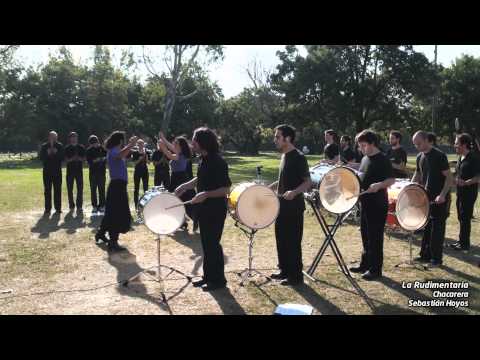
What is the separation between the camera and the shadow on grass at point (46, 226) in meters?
10.2

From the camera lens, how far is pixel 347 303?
5918mm

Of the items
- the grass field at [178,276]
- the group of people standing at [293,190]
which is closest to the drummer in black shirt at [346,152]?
the group of people standing at [293,190]

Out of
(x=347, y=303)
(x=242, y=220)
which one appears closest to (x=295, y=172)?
(x=242, y=220)

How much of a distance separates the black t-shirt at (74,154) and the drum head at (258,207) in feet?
26.8

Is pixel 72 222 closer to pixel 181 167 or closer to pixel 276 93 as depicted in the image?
pixel 181 167

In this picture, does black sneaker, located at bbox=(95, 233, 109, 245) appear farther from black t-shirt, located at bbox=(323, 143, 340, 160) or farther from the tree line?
the tree line

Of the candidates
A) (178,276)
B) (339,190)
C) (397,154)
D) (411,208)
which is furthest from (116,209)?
(397,154)

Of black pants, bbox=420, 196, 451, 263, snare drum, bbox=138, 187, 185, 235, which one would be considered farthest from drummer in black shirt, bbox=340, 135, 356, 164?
snare drum, bbox=138, 187, 185, 235

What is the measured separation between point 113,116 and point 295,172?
3871cm

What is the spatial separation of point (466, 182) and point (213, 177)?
5294 millimetres

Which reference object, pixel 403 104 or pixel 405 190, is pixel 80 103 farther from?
pixel 405 190

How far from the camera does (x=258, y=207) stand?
21.1 ft

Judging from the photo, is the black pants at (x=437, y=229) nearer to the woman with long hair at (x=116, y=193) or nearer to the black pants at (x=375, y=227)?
the black pants at (x=375, y=227)

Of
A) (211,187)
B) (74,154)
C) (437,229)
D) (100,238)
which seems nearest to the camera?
(211,187)
